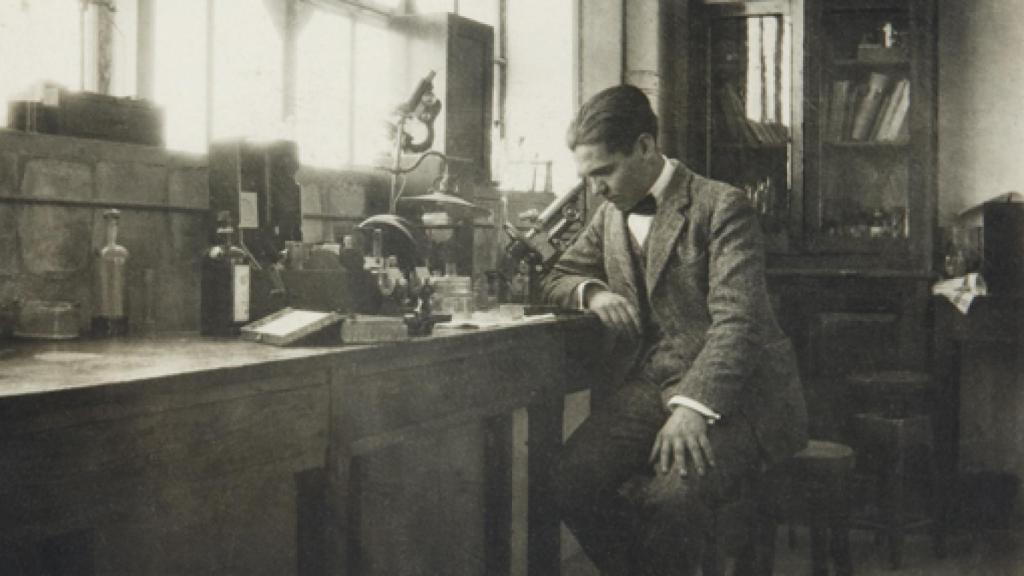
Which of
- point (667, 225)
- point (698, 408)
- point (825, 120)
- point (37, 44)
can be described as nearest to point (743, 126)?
point (825, 120)

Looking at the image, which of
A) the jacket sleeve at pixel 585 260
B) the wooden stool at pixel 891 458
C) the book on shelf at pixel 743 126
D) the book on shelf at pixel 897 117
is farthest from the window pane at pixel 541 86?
the jacket sleeve at pixel 585 260

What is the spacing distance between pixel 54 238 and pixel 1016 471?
4.53 metres

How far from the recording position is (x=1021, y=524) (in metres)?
4.93

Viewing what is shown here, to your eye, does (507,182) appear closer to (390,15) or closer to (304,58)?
(390,15)

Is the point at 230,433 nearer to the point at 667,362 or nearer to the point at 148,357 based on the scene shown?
the point at 148,357

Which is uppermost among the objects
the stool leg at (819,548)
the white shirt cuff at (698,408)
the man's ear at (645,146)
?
the man's ear at (645,146)

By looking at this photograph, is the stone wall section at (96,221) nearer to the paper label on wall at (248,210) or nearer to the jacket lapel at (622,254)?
the paper label on wall at (248,210)

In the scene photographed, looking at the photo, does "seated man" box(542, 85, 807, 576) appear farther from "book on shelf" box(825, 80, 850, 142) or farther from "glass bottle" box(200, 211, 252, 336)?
"book on shelf" box(825, 80, 850, 142)

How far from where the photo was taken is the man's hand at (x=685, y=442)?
254 cm

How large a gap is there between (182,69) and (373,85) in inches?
39.5

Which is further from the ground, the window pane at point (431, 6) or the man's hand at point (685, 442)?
the window pane at point (431, 6)

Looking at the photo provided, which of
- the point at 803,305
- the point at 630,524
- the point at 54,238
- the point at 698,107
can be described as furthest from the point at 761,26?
the point at 54,238

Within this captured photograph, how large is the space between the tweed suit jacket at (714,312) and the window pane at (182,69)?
4.08 ft

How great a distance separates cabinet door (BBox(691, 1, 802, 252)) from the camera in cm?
523
